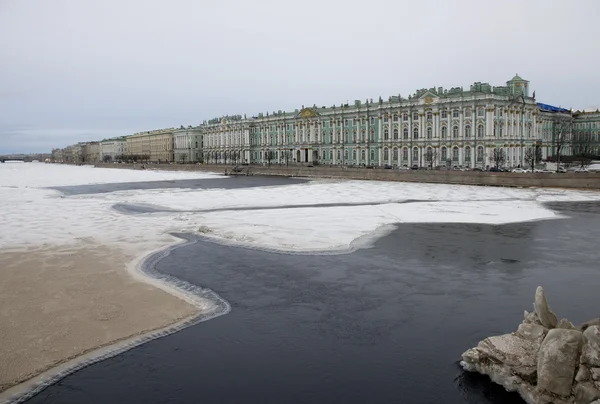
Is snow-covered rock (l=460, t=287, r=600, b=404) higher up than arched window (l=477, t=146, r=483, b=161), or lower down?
lower down

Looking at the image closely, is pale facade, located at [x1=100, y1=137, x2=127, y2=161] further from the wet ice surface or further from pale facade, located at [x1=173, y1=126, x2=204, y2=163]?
the wet ice surface

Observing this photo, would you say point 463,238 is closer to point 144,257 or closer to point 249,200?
point 144,257

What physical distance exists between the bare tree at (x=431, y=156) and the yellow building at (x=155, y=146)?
8435 centimetres

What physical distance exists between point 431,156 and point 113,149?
468ft

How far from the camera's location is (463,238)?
63.4 ft

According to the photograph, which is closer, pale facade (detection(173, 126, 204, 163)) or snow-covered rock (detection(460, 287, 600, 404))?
snow-covered rock (detection(460, 287, 600, 404))

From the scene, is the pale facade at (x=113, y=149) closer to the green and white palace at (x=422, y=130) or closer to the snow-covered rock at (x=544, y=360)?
the green and white palace at (x=422, y=130)

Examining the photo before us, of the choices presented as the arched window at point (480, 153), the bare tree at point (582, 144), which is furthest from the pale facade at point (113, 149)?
the arched window at point (480, 153)

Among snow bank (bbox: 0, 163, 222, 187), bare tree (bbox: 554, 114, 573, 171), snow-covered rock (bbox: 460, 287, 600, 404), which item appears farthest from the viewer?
bare tree (bbox: 554, 114, 573, 171)

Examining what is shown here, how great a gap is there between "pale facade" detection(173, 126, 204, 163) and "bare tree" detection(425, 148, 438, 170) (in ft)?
229

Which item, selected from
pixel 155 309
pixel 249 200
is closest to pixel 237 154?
pixel 249 200

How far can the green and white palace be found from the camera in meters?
64.3

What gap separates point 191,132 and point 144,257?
113 meters

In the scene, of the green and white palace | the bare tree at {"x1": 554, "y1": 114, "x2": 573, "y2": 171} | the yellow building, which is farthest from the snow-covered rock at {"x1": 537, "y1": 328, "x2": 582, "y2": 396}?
the yellow building
